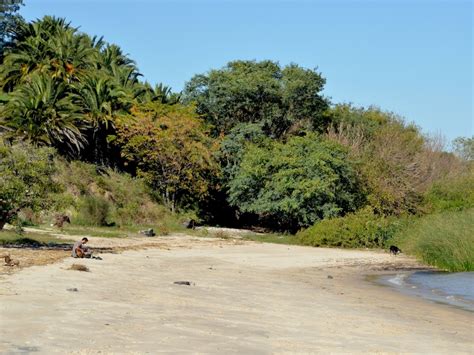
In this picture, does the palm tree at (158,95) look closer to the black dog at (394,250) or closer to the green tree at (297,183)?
the green tree at (297,183)

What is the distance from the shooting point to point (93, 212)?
125 ft

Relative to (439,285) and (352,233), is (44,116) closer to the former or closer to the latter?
(352,233)

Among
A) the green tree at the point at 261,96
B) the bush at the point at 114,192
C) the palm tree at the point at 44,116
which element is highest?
the green tree at the point at 261,96

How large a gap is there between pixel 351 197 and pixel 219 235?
10413 mm

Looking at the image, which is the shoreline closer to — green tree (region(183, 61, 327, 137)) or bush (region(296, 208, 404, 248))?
bush (region(296, 208, 404, 248))

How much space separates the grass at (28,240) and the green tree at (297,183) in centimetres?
1772

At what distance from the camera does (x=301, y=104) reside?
55.3 m

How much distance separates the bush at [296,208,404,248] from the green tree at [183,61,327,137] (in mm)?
16770

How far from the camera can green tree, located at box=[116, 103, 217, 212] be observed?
1826 inches

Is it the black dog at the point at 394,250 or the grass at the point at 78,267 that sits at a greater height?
the black dog at the point at 394,250

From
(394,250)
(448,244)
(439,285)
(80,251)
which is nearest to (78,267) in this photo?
(80,251)

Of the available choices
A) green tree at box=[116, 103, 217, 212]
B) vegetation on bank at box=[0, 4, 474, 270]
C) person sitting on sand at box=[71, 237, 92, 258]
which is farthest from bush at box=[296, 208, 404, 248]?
person sitting on sand at box=[71, 237, 92, 258]

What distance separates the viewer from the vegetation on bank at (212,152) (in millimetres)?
41562

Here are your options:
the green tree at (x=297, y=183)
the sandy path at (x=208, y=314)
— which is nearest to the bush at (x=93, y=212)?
the green tree at (x=297, y=183)
